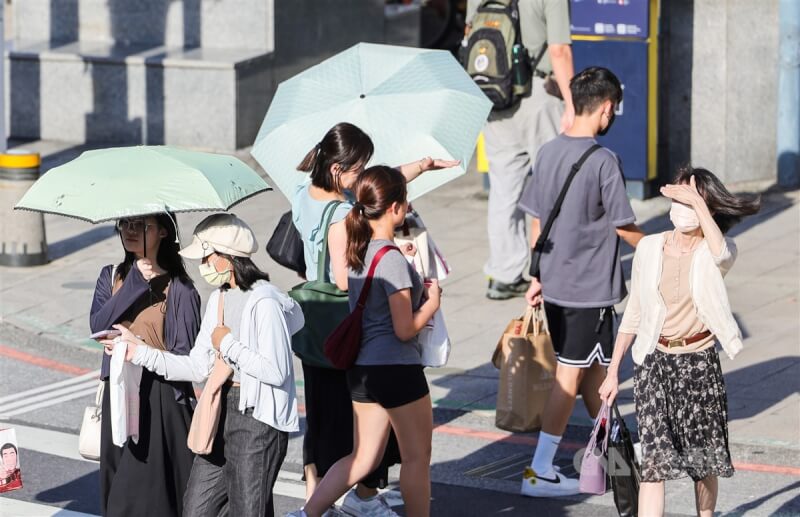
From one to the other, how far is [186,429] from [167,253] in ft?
2.38

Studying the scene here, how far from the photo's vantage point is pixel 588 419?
848 centimetres

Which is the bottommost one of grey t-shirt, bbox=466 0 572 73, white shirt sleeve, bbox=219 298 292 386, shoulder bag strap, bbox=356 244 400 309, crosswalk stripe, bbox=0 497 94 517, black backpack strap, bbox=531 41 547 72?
crosswalk stripe, bbox=0 497 94 517

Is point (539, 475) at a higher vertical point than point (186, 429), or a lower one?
lower

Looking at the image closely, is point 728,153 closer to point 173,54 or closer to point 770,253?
point 770,253

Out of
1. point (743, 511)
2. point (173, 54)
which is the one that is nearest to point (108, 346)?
point (743, 511)

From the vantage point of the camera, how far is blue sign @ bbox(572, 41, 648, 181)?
1331cm

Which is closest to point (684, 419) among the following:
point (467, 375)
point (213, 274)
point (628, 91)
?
point (213, 274)

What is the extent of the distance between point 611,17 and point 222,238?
8317 mm

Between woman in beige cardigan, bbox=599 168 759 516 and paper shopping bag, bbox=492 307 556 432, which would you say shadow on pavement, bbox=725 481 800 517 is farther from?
paper shopping bag, bbox=492 307 556 432

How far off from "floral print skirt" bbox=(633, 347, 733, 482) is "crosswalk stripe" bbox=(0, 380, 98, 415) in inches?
170

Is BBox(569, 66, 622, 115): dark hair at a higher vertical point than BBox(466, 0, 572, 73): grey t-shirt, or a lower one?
lower

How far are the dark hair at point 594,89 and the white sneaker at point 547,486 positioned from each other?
1.81 metres

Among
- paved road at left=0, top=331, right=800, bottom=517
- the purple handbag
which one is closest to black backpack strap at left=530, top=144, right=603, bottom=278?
paved road at left=0, top=331, right=800, bottom=517

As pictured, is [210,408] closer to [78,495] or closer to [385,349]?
[385,349]
